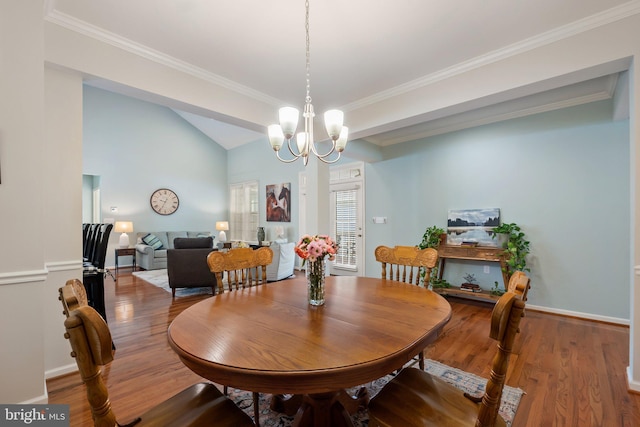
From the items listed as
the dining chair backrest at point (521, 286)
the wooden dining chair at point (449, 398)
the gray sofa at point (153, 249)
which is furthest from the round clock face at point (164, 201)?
the dining chair backrest at point (521, 286)

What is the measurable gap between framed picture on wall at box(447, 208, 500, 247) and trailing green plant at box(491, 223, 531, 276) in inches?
6.2

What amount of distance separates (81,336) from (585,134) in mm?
4901

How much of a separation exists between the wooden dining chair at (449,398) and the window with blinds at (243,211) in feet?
23.6

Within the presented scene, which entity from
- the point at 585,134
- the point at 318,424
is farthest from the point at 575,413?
the point at 585,134

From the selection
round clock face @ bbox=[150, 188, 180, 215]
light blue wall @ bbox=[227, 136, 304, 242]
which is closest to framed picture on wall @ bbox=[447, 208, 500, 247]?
light blue wall @ bbox=[227, 136, 304, 242]

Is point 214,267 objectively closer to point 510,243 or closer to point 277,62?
point 277,62

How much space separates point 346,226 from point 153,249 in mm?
4573

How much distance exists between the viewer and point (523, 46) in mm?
2396

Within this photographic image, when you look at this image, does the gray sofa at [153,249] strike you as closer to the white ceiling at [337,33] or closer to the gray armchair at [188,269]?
the gray armchair at [188,269]

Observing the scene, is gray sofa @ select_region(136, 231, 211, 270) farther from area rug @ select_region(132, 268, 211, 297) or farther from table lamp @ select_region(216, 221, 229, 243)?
table lamp @ select_region(216, 221, 229, 243)

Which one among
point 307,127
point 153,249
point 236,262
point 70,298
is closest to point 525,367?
point 236,262

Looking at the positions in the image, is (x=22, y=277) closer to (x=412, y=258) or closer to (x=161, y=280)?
(x=412, y=258)

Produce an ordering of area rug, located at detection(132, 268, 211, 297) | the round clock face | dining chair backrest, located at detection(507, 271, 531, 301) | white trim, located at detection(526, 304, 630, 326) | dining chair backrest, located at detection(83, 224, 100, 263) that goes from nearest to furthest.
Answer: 1. dining chair backrest, located at detection(507, 271, 531, 301)
2. dining chair backrest, located at detection(83, 224, 100, 263)
3. white trim, located at detection(526, 304, 630, 326)
4. area rug, located at detection(132, 268, 211, 297)
5. the round clock face

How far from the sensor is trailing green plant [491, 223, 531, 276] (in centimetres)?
364
